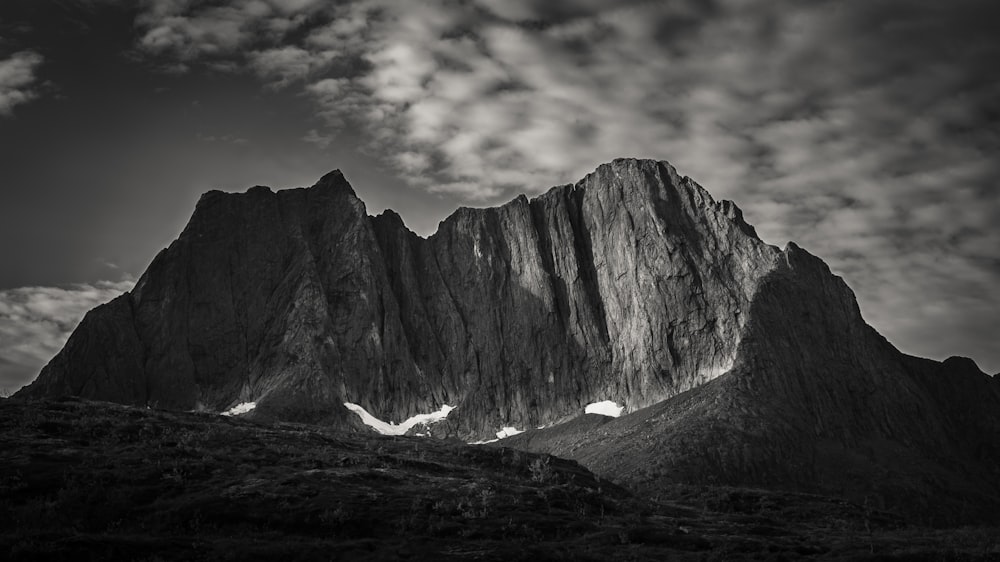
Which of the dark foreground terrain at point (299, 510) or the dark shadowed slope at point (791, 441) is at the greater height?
the dark shadowed slope at point (791, 441)

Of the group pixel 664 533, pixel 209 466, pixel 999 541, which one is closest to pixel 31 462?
pixel 209 466

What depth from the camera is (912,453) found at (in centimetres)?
18262

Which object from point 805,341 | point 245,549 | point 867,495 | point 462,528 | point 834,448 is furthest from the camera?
point 805,341

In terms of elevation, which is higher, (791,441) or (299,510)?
(791,441)

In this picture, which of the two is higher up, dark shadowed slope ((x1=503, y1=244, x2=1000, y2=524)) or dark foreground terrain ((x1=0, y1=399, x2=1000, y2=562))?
dark shadowed slope ((x1=503, y1=244, x2=1000, y2=524))

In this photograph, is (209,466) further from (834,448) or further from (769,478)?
(834,448)

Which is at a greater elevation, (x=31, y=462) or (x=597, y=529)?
(x=31, y=462)

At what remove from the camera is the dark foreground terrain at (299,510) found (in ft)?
114

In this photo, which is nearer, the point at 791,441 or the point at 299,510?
the point at 299,510

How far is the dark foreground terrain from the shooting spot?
34781 millimetres

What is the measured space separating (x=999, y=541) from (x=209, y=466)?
49313 millimetres

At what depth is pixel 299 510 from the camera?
131 ft

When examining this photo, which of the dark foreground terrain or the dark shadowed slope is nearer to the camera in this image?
the dark foreground terrain

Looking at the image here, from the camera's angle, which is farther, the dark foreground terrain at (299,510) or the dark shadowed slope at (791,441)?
the dark shadowed slope at (791,441)
